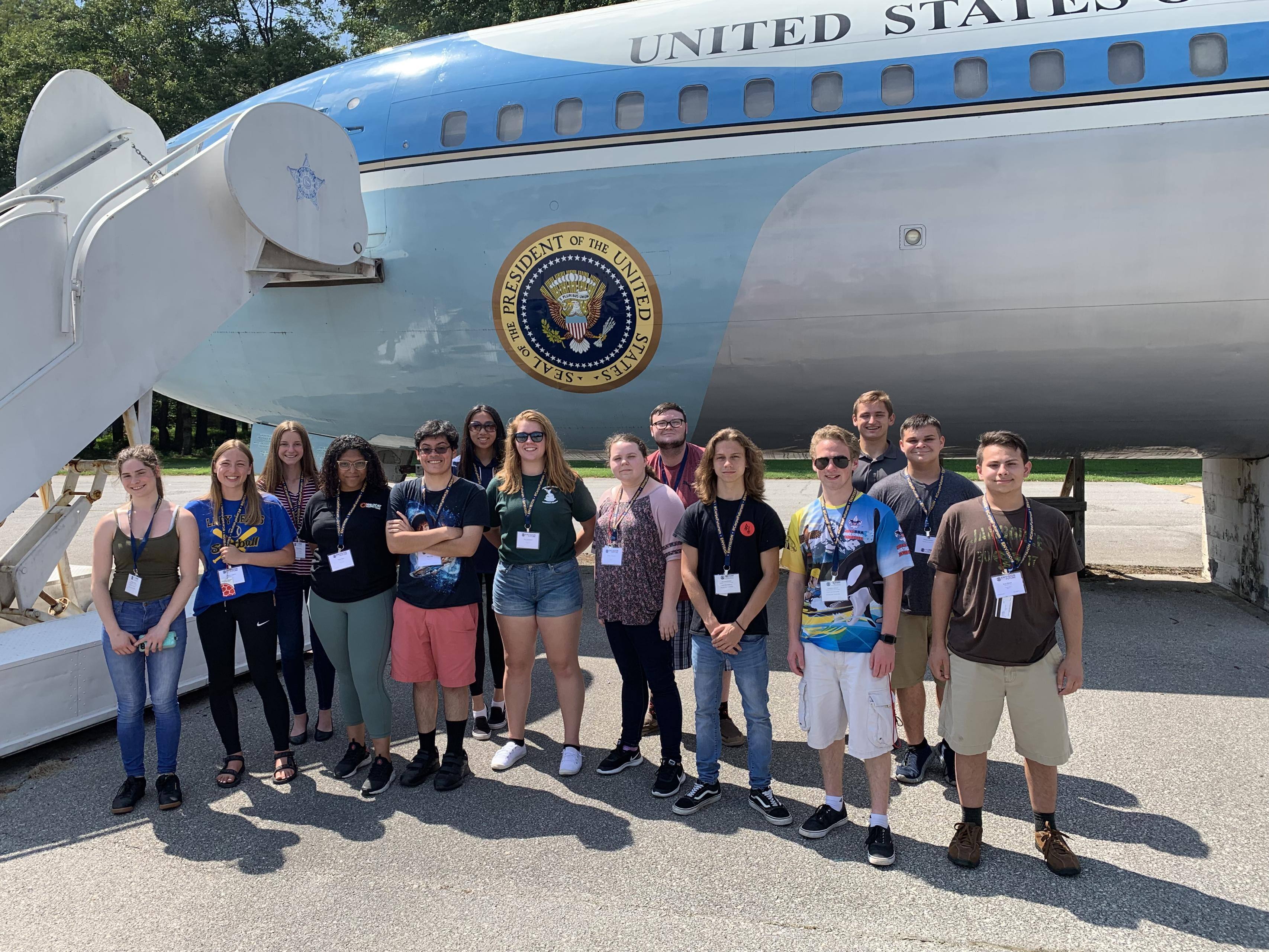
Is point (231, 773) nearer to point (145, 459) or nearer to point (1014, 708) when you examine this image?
point (145, 459)

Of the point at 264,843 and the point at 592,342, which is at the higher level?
the point at 592,342

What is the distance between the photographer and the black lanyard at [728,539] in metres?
3.83

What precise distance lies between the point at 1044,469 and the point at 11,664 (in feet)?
87.2

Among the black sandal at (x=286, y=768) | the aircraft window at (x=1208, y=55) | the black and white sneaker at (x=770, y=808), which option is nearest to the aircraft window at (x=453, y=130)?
the black sandal at (x=286, y=768)

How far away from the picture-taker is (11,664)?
14.6 ft

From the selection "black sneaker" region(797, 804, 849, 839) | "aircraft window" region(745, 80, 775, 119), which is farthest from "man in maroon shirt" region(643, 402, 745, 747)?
"aircraft window" region(745, 80, 775, 119)

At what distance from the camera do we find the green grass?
20.7 metres

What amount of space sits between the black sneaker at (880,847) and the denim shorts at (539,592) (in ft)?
5.74

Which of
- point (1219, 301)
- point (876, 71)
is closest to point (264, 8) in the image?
point (876, 71)

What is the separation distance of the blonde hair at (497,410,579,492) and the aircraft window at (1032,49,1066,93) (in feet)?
13.9

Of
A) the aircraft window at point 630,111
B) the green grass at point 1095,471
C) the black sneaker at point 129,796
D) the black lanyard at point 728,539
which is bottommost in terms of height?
the green grass at point 1095,471

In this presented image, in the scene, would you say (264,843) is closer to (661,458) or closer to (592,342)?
(661,458)

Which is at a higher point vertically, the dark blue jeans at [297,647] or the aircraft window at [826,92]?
the aircraft window at [826,92]

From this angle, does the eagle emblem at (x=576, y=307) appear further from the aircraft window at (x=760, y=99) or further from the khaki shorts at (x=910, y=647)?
the khaki shorts at (x=910, y=647)
